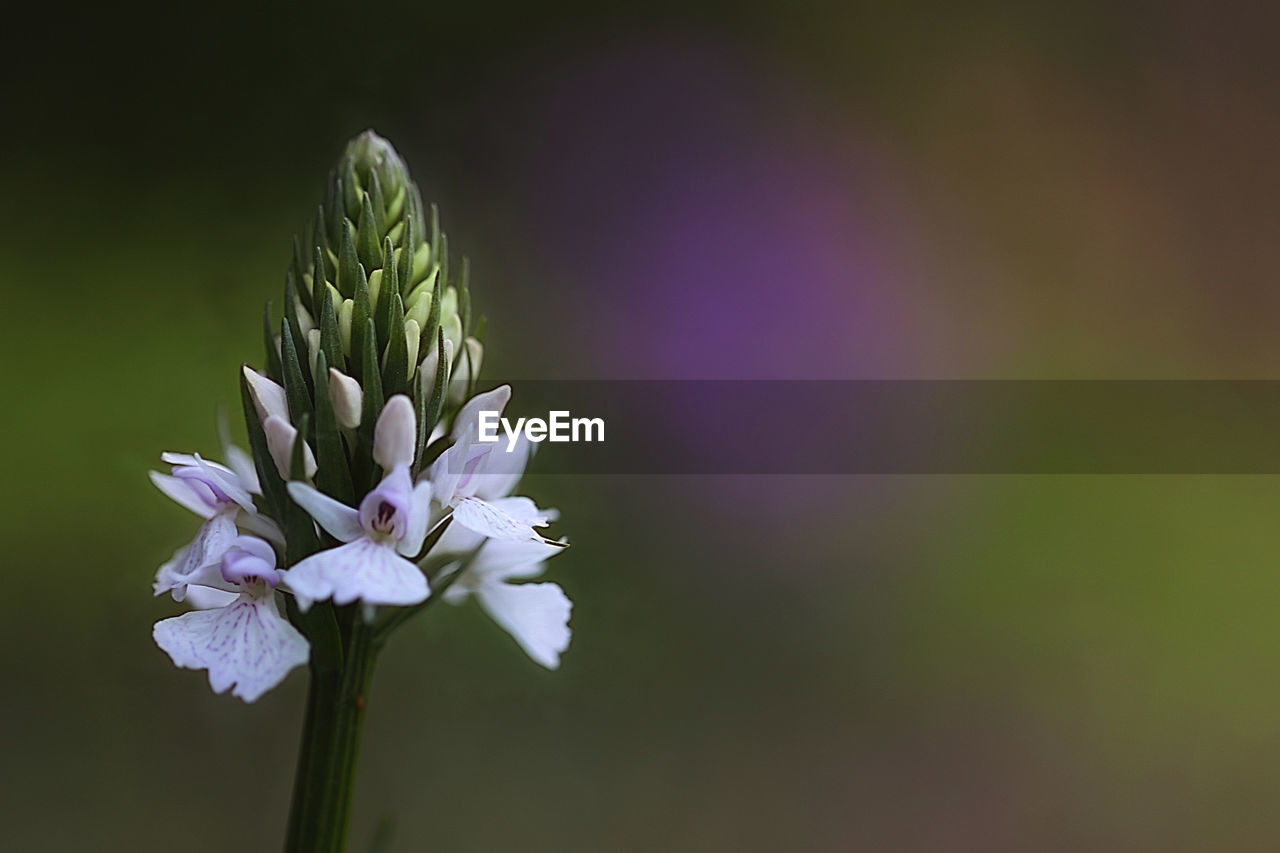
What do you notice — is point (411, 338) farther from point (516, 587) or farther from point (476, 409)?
point (516, 587)

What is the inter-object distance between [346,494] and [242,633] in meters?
0.17

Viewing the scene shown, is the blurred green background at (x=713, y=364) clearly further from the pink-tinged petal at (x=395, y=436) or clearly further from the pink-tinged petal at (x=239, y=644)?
the pink-tinged petal at (x=395, y=436)

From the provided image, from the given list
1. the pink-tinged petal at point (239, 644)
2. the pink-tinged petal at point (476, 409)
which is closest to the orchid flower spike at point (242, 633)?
the pink-tinged petal at point (239, 644)

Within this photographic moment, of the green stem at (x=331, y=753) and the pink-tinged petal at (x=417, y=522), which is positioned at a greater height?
the pink-tinged petal at (x=417, y=522)

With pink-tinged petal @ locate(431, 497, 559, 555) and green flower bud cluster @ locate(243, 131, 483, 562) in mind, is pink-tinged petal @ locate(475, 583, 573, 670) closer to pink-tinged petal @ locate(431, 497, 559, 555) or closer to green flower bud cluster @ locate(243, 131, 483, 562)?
pink-tinged petal @ locate(431, 497, 559, 555)

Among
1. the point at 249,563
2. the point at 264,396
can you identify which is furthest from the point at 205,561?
the point at 264,396

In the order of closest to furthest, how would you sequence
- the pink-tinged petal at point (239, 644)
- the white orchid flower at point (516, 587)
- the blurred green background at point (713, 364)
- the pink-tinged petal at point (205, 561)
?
the pink-tinged petal at point (239, 644) → the pink-tinged petal at point (205, 561) → the white orchid flower at point (516, 587) → the blurred green background at point (713, 364)

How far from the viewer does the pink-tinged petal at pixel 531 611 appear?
111 cm

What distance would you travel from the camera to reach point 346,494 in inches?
38.9

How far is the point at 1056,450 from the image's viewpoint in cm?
329

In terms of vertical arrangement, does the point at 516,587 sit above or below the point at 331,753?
above

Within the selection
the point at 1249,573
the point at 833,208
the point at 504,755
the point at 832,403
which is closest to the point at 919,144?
the point at 833,208

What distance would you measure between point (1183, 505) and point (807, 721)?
4.87ft

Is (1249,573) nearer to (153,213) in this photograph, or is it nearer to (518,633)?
(518,633)
